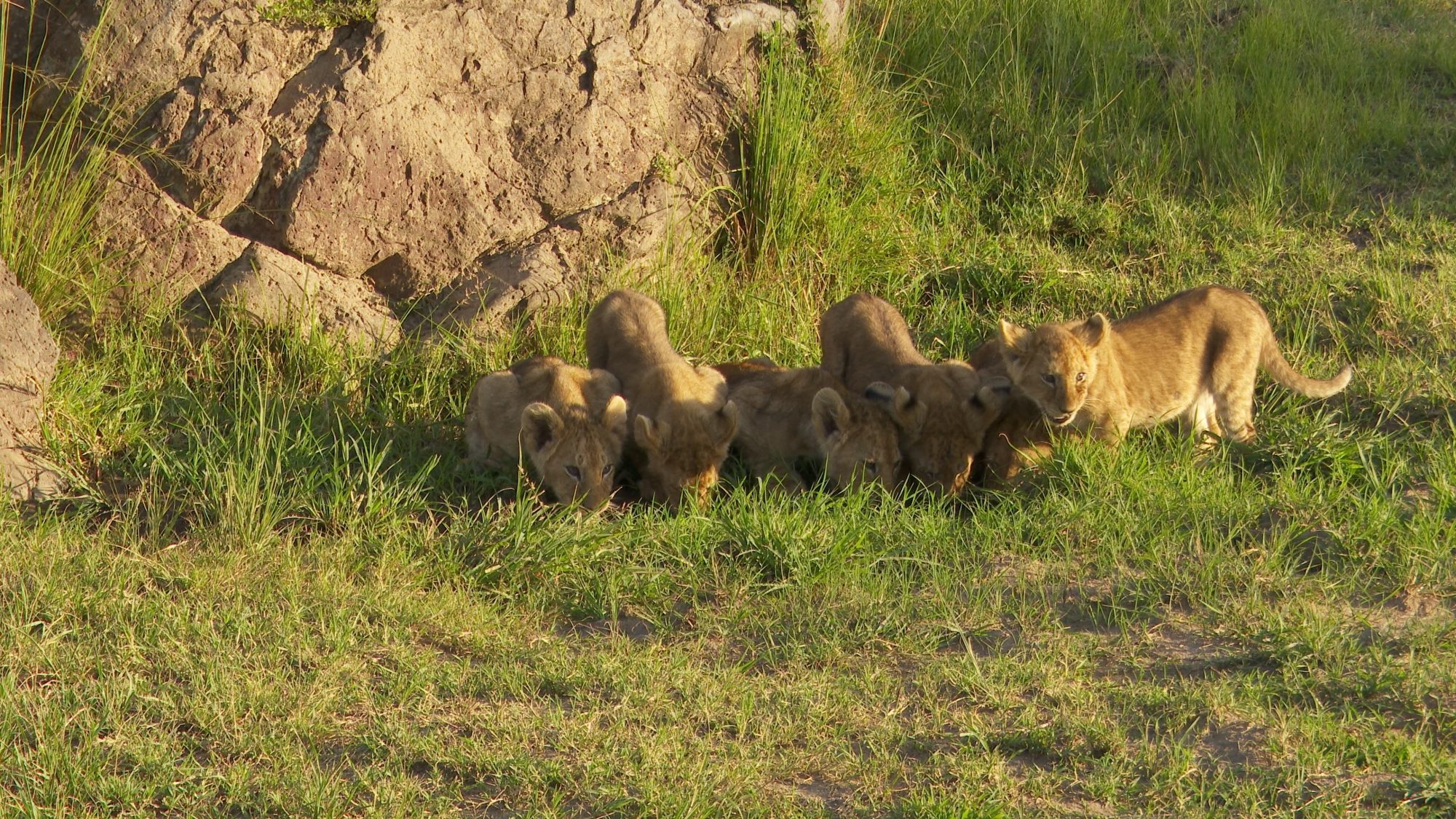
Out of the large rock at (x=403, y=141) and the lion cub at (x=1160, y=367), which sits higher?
the large rock at (x=403, y=141)

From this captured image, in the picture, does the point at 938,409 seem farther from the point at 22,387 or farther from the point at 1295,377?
the point at 22,387

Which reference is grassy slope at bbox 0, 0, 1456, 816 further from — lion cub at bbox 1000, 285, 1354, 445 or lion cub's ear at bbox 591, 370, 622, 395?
lion cub's ear at bbox 591, 370, 622, 395

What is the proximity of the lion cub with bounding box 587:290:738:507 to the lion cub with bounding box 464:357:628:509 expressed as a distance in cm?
16

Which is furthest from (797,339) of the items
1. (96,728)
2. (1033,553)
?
(96,728)

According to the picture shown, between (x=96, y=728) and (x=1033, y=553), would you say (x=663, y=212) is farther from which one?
(x=96, y=728)

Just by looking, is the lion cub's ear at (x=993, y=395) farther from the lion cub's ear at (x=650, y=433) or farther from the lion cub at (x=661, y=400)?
the lion cub's ear at (x=650, y=433)

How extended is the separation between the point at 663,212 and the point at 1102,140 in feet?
11.2

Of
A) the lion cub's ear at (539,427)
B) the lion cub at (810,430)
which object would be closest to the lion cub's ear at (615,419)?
the lion cub's ear at (539,427)

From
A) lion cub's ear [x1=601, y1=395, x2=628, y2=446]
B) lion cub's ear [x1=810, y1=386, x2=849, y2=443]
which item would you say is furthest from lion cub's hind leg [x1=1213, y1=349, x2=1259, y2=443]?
lion cub's ear [x1=601, y1=395, x2=628, y2=446]

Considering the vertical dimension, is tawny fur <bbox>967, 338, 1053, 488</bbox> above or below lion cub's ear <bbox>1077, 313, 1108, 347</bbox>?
below

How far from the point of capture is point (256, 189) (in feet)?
27.7

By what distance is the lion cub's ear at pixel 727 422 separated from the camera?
7.46 m

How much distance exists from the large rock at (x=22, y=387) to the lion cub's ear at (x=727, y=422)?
313 cm

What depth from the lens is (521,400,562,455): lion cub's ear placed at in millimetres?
7242
